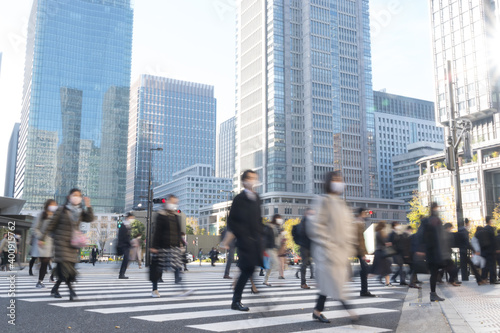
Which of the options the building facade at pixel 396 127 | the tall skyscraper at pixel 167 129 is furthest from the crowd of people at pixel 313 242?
the tall skyscraper at pixel 167 129

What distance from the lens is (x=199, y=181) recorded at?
168m

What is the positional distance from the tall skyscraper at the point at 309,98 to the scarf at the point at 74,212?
110 metres

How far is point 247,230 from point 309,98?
116m

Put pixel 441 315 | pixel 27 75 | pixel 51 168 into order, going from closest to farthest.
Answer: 1. pixel 441 315
2. pixel 51 168
3. pixel 27 75

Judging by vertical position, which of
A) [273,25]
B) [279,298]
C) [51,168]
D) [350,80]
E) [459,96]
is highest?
[273,25]

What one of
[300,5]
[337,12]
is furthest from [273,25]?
[337,12]

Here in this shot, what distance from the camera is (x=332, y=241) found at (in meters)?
5.20

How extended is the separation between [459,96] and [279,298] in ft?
A: 279

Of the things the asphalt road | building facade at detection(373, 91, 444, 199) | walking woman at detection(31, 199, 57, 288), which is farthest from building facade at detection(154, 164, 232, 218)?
the asphalt road

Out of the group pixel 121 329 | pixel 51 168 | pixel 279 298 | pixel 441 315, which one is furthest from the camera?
pixel 51 168

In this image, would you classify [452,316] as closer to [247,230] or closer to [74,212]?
[247,230]

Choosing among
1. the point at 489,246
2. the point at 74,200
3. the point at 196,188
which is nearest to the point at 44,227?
the point at 74,200

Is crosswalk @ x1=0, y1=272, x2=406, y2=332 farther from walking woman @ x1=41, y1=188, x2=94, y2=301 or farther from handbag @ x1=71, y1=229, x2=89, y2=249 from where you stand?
handbag @ x1=71, y1=229, x2=89, y2=249

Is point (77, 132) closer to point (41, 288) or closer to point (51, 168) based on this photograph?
point (51, 168)
